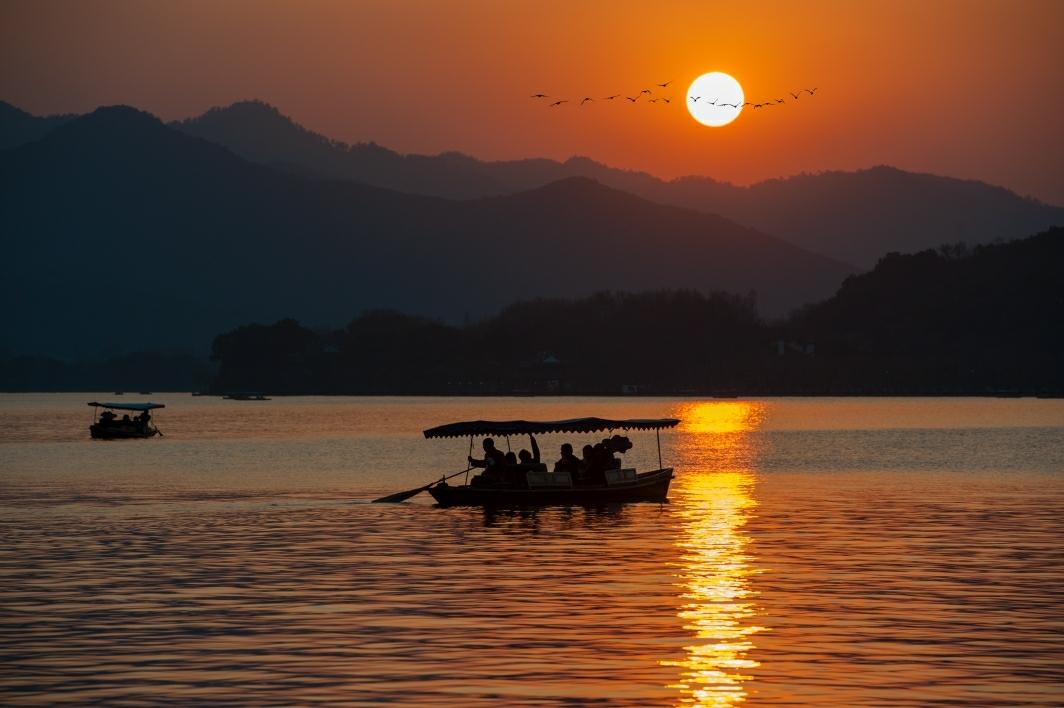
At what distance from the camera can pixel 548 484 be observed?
68625 mm

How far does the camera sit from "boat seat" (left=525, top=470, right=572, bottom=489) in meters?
68.4

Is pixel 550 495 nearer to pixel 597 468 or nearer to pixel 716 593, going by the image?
pixel 597 468

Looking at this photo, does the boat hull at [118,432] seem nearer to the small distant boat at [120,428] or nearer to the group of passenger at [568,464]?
the small distant boat at [120,428]

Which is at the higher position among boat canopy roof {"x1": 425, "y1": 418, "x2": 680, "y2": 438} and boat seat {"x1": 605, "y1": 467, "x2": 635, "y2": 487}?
boat canopy roof {"x1": 425, "y1": 418, "x2": 680, "y2": 438}

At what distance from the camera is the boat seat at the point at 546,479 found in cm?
6838

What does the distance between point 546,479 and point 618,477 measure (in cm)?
392

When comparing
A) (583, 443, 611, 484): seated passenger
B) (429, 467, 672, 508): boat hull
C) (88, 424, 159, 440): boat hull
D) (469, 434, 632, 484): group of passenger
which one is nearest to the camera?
(429, 467, 672, 508): boat hull

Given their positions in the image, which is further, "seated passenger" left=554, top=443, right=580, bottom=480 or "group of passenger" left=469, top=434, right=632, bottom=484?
"seated passenger" left=554, top=443, right=580, bottom=480

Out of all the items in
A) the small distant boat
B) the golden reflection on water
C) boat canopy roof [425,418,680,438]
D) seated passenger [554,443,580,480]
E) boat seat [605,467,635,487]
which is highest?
the small distant boat

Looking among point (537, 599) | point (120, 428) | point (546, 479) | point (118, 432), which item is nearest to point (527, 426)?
point (546, 479)

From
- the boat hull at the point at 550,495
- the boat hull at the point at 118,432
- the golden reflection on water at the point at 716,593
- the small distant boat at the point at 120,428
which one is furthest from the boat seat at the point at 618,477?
the boat hull at the point at 118,432

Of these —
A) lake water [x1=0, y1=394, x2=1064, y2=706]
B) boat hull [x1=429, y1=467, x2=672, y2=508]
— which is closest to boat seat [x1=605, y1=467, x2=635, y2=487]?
boat hull [x1=429, y1=467, x2=672, y2=508]

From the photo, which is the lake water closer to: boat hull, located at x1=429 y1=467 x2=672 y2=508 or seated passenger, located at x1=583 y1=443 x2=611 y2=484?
boat hull, located at x1=429 y1=467 x2=672 y2=508

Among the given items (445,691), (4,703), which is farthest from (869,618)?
(4,703)
